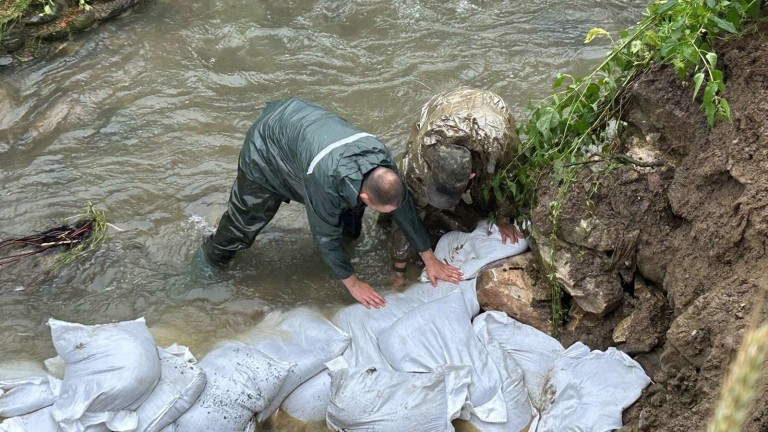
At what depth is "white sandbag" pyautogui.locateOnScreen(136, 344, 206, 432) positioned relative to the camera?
8.61ft

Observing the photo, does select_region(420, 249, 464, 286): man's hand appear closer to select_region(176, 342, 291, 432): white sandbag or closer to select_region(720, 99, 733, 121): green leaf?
select_region(176, 342, 291, 432): white sandbag

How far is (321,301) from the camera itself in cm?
341

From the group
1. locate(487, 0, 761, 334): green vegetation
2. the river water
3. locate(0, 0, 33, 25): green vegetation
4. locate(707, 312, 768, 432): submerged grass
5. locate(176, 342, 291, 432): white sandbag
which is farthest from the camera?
locate(0, 0, 33, 25): green vegetation

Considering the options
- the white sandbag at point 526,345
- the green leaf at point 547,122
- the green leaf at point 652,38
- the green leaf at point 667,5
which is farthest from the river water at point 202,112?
the green leaf at point 667,5

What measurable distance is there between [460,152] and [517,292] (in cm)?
71

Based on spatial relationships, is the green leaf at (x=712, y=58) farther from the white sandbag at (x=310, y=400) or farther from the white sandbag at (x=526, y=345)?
the white sandbag at (x=310, y=400)

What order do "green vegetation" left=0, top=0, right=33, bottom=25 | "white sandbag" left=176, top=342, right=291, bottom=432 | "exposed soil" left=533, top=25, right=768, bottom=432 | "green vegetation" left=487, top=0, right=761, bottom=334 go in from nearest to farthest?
"exposed soil" left=533, top=25, right=768, bottom=432 → "green vegetation" left=487, top=0, right=761, bottom=334 → "white sandbag" left=176, top=342, right=291, bottom=432 → "green vegetation" left=0, top=0, right=33, bottom=25

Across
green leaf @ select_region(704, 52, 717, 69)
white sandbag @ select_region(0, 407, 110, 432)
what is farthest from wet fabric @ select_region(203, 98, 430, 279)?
green leaf @ select_region(704, 52, 717, 69)

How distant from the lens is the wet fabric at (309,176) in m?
2.60

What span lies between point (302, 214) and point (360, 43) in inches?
65.0

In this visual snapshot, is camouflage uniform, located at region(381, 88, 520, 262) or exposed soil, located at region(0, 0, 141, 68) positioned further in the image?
exposed soil, located at region(0, 0, 141, 68)

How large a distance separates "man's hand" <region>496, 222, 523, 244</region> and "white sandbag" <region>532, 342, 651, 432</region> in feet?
2.28

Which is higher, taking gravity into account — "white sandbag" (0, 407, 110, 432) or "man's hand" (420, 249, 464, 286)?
"man's hand" (420, 249, 464, 286)

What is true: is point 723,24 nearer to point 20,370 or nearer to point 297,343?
point 297,343
